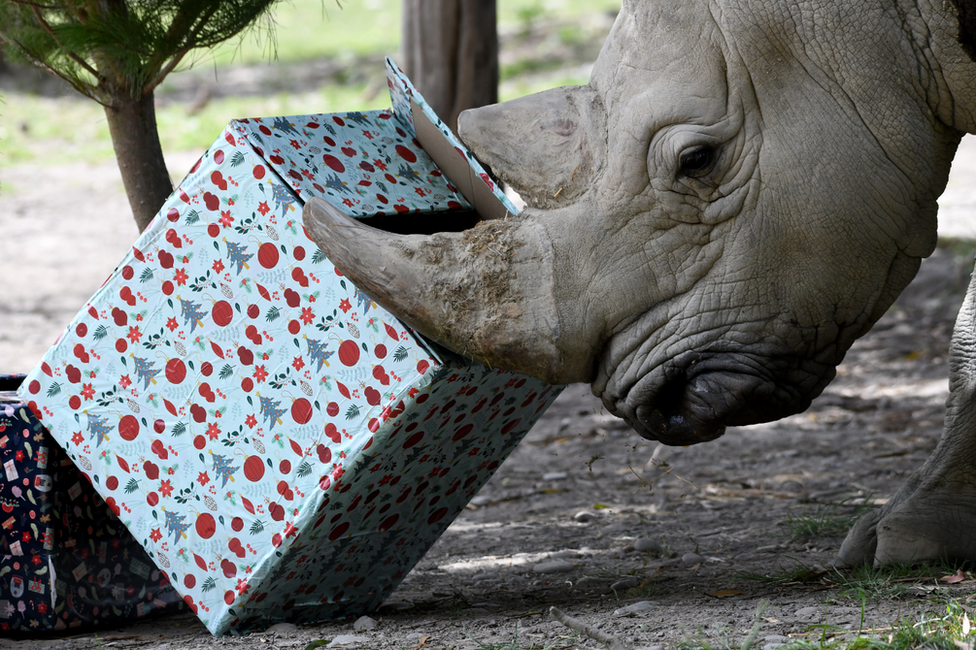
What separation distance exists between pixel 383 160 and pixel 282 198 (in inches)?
18.3

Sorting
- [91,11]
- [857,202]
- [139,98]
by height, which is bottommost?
[857,202]

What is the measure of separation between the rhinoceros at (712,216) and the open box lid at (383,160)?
250mm

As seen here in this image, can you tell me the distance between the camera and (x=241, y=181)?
3.10 metres

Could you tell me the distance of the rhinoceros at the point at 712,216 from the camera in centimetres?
289

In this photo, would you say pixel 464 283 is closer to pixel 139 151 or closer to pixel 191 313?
pixel 191 313

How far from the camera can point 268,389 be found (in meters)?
3.08

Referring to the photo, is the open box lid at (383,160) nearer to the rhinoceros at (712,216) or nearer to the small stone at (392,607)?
the rhinoceros at (712,216)

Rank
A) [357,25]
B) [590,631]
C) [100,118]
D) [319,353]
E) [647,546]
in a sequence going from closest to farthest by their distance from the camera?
[590,631]
[319,353]
[647,546]
[100,118]
[357,25]

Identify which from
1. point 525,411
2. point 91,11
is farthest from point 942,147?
point 91,11

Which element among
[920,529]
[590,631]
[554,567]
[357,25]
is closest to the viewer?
[590,631]

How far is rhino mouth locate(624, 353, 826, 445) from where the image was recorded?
2977 millimetres

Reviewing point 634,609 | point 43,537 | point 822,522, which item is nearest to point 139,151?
point 43,537

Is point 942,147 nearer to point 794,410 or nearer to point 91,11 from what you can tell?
point 794,410

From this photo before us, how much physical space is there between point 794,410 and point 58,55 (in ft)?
8.75
